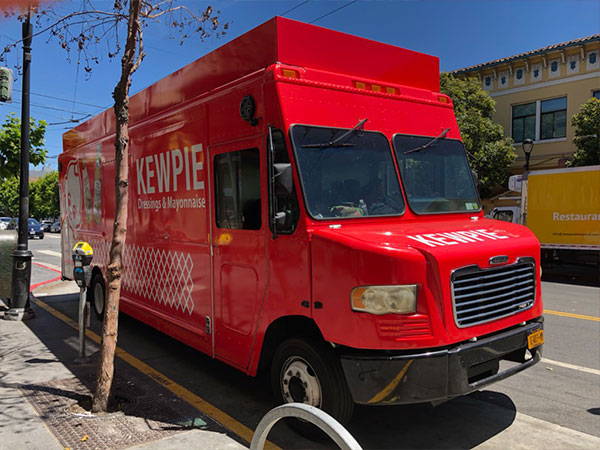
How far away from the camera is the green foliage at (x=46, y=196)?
62.8 metres

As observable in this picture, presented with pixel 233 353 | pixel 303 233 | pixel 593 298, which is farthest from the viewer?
pixel 593 298

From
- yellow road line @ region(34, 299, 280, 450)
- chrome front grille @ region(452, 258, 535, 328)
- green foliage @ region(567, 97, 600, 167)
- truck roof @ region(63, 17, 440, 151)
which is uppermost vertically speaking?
green foliage @ region(567, 97, 600, 167)

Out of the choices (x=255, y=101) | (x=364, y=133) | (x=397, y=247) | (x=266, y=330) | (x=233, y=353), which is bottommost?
(x=233, y=353)

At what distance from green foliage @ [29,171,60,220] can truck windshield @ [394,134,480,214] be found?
65.1 meters

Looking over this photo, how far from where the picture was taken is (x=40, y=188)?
217 ft

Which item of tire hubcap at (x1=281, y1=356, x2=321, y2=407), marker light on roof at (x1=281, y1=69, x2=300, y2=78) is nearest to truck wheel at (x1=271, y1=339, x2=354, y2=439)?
tire hubcap at (x1=281, y1=356, x2=321, y2=407)

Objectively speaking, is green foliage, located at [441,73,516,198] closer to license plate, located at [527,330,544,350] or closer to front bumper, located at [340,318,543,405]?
license plate, located at [527,330,544,350]

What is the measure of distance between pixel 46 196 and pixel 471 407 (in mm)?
69195

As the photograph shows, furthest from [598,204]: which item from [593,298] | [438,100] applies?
[438,100]

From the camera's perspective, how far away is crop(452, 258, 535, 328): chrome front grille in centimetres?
348

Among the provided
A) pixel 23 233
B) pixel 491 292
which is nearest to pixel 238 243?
pixel 491 292

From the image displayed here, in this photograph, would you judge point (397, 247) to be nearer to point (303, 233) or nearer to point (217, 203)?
point (303, 233)

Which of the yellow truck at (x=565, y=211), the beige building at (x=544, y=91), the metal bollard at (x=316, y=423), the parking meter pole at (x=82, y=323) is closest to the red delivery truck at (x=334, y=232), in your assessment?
the metal bollard at (x=316, y=423)

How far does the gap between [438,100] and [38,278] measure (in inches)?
501
